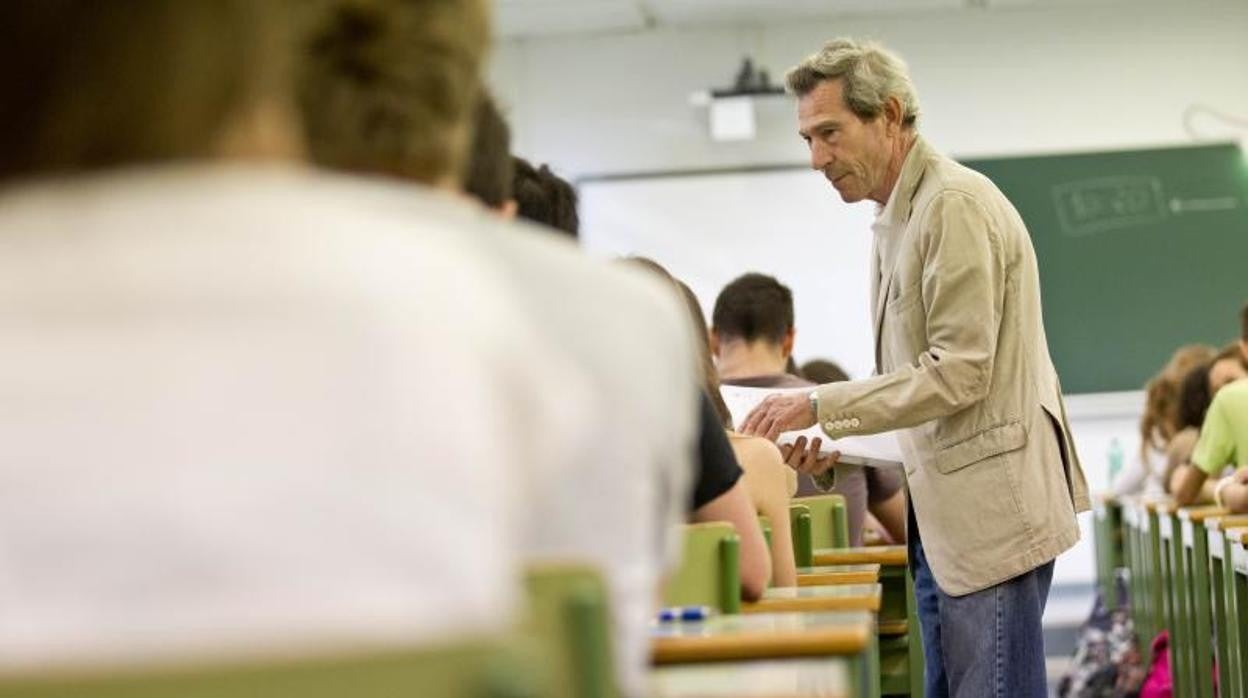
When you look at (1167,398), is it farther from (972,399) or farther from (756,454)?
(756,454)

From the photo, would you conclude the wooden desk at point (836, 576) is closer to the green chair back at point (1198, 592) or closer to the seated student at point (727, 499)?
the seated student at point (727, 499)

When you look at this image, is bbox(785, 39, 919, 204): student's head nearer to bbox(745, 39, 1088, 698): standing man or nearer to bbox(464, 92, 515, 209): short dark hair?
bbox(745, 39, 1088, 698): standing man

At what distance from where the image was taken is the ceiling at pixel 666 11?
8.92m

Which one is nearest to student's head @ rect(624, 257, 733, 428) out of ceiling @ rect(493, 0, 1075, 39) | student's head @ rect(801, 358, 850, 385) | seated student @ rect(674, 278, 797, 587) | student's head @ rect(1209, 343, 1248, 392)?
seated student @ rect(674, 278, 797, 587)

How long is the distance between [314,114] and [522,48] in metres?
8.28

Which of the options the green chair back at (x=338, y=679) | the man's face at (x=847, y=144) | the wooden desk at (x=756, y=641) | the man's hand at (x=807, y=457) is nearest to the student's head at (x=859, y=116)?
the man's face at (x=847, y=144)

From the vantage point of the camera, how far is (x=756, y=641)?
2.11 metres

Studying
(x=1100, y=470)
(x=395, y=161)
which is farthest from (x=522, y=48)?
(x=395, y=161)

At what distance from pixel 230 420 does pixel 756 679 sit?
0.98m

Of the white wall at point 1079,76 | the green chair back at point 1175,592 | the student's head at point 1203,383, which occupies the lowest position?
the green chair back at point 1175,592

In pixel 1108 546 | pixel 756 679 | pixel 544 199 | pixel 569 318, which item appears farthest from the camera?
pixel 1108 546

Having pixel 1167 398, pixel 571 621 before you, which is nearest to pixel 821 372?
pixel 1167 398

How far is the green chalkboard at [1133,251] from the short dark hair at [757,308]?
430cm

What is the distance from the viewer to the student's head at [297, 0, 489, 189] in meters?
1.32
